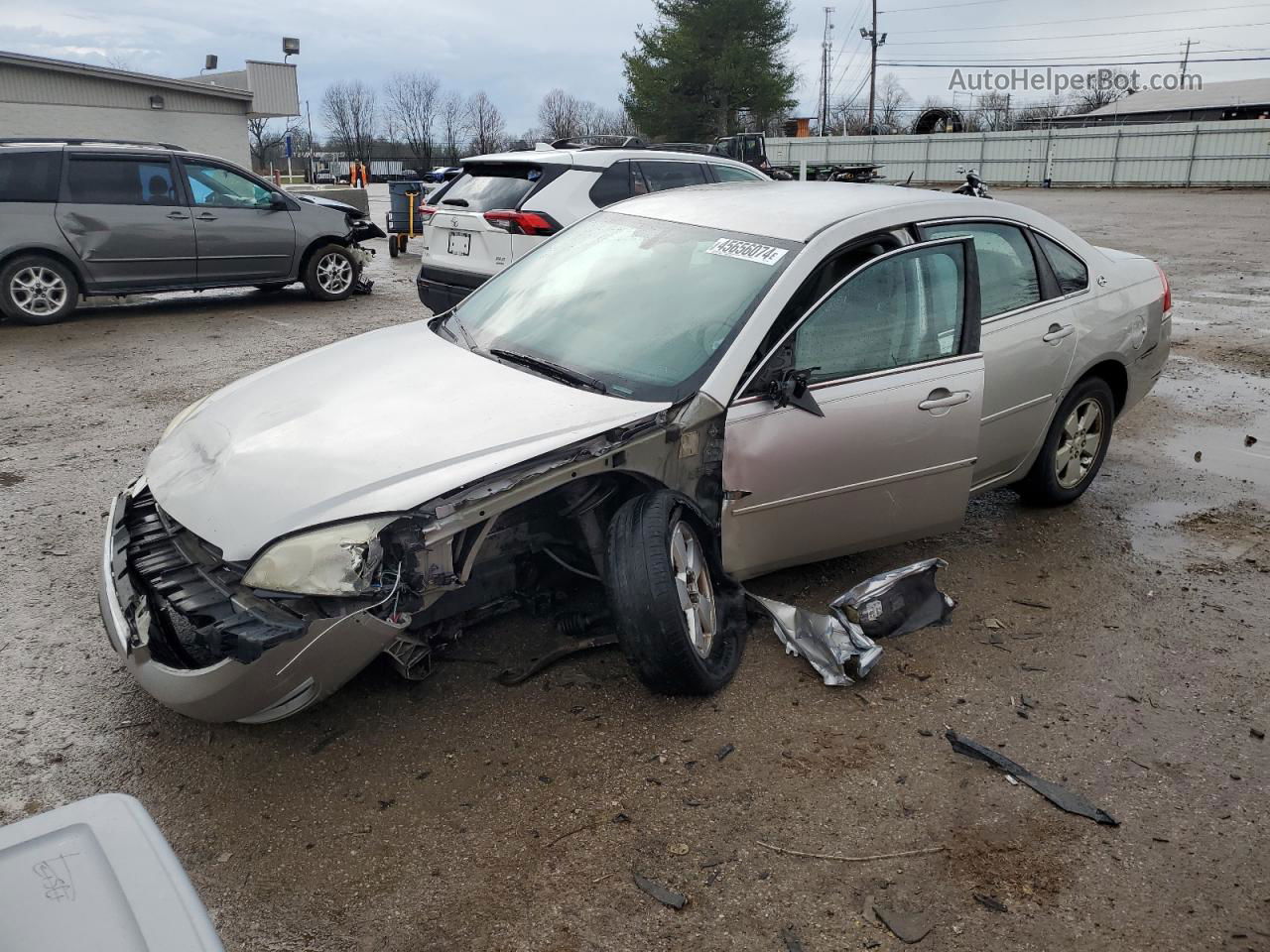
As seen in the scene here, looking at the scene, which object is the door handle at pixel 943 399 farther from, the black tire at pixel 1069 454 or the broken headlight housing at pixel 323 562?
the broken headlight housing at pixel 323 562

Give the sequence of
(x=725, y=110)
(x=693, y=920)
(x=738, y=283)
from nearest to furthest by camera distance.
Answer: (x=693, y=920) → (x=738, y=283) → (x=725, y=110)

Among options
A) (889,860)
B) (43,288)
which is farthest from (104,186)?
(889,860)

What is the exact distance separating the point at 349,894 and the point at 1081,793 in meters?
2.14

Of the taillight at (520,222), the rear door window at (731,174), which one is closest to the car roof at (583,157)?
the rear door window at (731,174)

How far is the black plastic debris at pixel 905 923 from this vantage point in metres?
2.50

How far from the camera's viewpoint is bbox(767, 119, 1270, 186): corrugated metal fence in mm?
33438

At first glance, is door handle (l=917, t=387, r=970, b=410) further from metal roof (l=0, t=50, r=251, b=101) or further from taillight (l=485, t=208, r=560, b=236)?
metal roof (l=0, t=50, r=251, b=101)

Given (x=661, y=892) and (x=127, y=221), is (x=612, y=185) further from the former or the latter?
(x=661, y=892)

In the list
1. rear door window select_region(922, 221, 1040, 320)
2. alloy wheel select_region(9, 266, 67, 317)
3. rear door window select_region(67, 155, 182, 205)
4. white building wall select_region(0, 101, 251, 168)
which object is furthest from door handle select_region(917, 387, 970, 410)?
white building wall select_region(0, 101, 251, 168)

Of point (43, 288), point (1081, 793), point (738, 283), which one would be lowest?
point (1081, 793)

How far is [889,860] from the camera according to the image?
276 cm

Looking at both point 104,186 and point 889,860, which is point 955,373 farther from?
point 104,186

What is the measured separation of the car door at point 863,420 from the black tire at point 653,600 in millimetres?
394

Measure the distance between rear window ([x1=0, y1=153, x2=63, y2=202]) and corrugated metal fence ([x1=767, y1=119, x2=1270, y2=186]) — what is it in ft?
89.0
